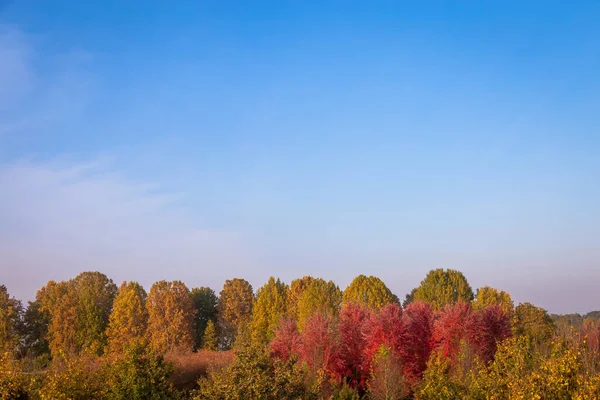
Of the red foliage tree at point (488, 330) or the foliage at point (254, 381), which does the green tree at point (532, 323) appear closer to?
the red foliage tree at point (488, 330)

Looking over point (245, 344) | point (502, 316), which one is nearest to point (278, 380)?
point (245, 344)

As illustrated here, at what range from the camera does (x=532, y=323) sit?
228 ft

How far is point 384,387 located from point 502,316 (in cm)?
2328

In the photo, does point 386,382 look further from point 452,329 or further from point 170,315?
point 170,315

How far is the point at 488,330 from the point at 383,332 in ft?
34.6

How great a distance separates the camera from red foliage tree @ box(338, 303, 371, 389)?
55.2 m

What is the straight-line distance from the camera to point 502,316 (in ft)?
195

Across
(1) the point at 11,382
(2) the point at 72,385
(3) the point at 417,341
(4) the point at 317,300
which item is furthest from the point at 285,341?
(1) the point at 11,382

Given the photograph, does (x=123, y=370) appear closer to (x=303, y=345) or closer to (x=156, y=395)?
(x=156, y=395)

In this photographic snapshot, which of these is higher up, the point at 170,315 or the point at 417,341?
the point at 170,315

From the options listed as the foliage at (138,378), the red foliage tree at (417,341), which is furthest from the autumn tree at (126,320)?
the foliage at (138,378)

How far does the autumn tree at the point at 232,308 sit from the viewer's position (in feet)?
284

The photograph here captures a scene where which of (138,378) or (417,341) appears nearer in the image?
(138,378)

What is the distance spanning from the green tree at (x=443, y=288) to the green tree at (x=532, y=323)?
30.0 feet
